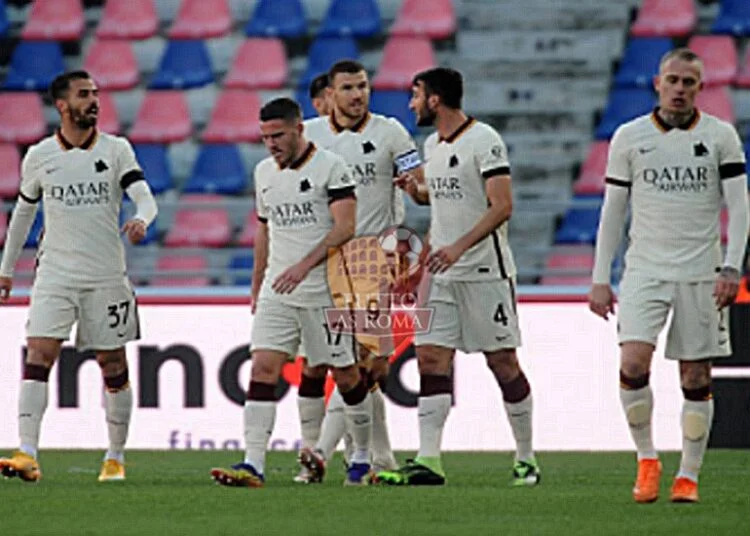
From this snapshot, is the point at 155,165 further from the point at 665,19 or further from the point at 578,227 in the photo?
the point at 665,19

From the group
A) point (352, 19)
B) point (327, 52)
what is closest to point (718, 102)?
point (352, 19)

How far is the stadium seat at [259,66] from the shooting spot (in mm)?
18188

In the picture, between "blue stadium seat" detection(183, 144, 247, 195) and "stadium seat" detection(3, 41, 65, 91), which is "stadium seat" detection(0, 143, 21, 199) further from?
"blue stadium seat" detection(183, 144, 247, 195)

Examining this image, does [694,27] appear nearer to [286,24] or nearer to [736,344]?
[286,24]

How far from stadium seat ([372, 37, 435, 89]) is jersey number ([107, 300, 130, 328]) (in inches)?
288

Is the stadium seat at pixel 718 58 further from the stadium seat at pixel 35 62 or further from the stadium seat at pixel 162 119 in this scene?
the stadium seat at pixel 35 62

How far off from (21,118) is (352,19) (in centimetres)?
285

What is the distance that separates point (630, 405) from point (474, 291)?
5.18 ft

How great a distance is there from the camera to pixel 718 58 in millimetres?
18000

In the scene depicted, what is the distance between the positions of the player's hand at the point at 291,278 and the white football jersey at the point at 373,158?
2.89ft

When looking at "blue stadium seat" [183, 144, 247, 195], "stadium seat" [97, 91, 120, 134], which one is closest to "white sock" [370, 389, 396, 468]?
"blue stadium seat" [183, 144, 247, 195]

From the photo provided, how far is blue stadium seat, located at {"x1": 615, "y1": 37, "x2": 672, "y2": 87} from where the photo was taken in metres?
18.0

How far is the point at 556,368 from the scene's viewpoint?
1438 centimetres

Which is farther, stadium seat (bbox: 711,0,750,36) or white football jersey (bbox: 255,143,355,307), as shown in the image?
stadium seat (bbox: 711,0,750,36)
